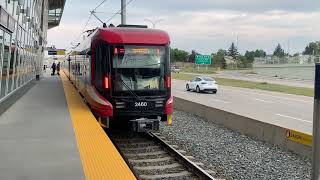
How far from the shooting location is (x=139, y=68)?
44.1 ft

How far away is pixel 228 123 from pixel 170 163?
6.13 meters

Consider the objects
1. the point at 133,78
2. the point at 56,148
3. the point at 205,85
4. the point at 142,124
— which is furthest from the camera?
the point at 205,85

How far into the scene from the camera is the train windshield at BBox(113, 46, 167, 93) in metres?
13.3

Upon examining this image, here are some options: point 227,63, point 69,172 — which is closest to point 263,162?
point 69,172

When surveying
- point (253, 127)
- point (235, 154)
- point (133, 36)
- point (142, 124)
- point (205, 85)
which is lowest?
point (235, 154)

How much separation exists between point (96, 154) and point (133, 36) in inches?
220

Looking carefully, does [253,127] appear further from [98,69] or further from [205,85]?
[205,85]

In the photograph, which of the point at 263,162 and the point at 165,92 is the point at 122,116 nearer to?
the point at 165,92

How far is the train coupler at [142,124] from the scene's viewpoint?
1323 cm

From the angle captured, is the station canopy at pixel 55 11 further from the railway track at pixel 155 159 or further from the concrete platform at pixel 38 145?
the concrete platform at pixel 38 145

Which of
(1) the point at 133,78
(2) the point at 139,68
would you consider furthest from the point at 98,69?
(2) the point at 139,68

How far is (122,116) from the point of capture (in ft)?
43.1

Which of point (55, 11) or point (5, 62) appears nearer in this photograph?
point (5, 62)

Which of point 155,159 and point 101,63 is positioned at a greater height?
point 101,63
